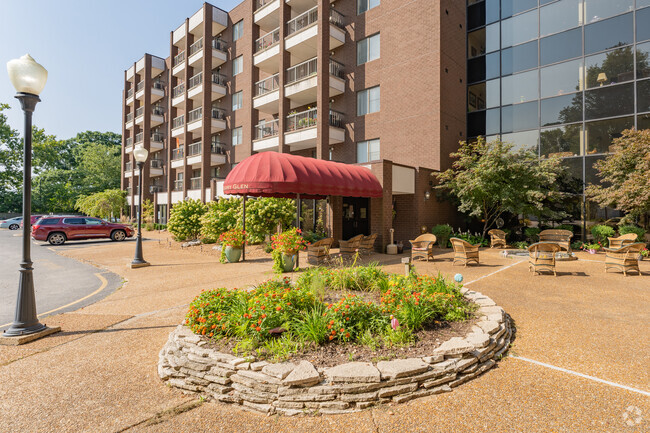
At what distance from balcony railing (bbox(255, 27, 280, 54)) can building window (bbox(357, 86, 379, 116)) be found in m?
8.89

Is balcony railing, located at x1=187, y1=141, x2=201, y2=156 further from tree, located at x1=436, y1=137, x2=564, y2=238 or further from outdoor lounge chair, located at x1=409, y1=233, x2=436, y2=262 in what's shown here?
outdoor lounge chair, located at x1=409, y1=233, x2=436, y2=262

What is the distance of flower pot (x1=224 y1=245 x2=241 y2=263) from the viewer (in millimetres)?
12875

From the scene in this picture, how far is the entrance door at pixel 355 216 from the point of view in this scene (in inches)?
727

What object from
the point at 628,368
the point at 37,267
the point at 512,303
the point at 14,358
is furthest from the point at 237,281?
the point at 37,267

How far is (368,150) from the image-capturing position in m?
20.3

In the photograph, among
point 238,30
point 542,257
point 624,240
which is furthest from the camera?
point 238,30

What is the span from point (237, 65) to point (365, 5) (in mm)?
13262

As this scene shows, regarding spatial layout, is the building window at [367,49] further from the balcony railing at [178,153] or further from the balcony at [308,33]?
the balcony railing at [178,153]

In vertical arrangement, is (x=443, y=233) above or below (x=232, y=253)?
above

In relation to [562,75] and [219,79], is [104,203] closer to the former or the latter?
[219,79]

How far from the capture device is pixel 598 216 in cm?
1599

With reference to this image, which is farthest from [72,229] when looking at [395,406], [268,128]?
[395,406]

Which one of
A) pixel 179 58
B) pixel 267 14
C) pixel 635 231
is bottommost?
pixel 635 231

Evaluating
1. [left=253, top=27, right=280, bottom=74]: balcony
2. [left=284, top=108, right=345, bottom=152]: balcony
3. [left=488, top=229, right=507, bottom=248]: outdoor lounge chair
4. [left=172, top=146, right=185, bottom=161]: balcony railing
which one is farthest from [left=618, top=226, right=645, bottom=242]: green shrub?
[left=172, top=146, right=185, bottom=161]: balcony railing
